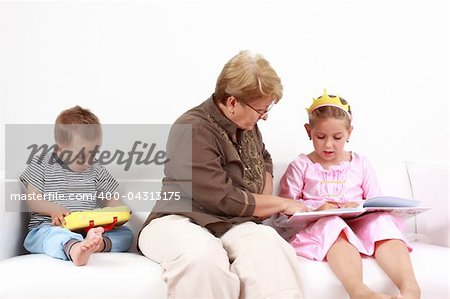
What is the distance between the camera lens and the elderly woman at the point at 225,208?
1.73m

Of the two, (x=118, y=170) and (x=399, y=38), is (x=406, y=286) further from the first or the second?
(x=399, y=38)

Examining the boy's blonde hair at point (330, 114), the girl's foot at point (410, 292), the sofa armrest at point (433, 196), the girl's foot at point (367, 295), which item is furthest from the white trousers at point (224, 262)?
the sofa armrest at point (433, 196)

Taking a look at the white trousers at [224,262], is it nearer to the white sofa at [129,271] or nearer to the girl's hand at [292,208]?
the white sofa at [129,271]

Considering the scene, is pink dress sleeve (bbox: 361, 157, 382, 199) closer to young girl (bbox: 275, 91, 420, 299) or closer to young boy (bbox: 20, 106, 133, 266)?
young girl (bbox: 275, 91, 420, 299)

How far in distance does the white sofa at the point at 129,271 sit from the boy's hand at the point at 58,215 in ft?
0.40

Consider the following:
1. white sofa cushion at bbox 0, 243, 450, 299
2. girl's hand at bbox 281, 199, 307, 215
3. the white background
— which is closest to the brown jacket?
girl's hand at bbox 281, 199, 307, 215

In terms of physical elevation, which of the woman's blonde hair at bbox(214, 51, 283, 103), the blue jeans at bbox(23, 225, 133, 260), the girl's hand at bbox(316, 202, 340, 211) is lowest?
the blue jeans at bbox(23, 225, 133, 260)

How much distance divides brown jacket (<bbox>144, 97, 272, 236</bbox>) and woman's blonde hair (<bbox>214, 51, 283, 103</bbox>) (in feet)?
0.37

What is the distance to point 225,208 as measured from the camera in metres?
1.99

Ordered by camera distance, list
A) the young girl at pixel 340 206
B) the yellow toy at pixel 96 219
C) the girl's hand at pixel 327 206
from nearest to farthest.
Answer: the young girl at pixel 340 206 < the yellow toy at pixel 96 219 < the girl's hand at pixel 327 206

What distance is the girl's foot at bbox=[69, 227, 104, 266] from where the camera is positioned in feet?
6.08

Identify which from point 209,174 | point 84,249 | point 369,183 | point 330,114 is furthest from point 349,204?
point 84,249

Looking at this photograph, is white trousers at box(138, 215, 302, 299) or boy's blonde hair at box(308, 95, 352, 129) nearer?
white trousers at box(138, 215, 302, 299)

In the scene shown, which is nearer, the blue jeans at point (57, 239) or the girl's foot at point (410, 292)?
the girl's foot at point (410, 292)
